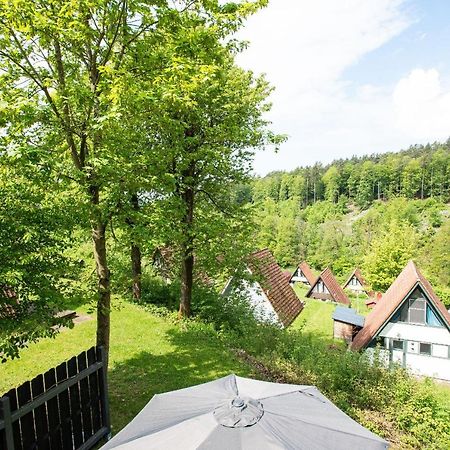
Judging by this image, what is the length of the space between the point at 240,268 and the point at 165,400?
9.55m

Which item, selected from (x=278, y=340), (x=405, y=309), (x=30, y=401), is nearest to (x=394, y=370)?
(x=278, y=340)

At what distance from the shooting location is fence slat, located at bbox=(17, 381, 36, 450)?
15.4ft

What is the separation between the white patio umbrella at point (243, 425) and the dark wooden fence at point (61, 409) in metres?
1.61

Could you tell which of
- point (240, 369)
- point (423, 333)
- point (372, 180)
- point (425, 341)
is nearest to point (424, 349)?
point (425, 341)

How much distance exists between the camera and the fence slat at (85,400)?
5.84 metres

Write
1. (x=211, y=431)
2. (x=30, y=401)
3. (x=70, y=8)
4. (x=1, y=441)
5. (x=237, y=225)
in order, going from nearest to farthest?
(x=211, y=431) < (x=1, y=441) < (x=30, y=401) < (x=70, y=8) < (x=237, y=225)

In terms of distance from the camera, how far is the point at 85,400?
5.96 metres

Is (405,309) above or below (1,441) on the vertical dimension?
below

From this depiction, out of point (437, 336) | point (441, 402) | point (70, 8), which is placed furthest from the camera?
point (437, 336)

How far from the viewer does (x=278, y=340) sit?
428 inches

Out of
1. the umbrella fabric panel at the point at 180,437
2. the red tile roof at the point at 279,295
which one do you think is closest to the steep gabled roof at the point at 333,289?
the red tile roof at the point at 279,295

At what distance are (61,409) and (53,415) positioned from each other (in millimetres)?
169

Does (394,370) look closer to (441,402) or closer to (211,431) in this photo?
(441,402)

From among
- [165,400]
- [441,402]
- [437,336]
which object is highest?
[165,400]
